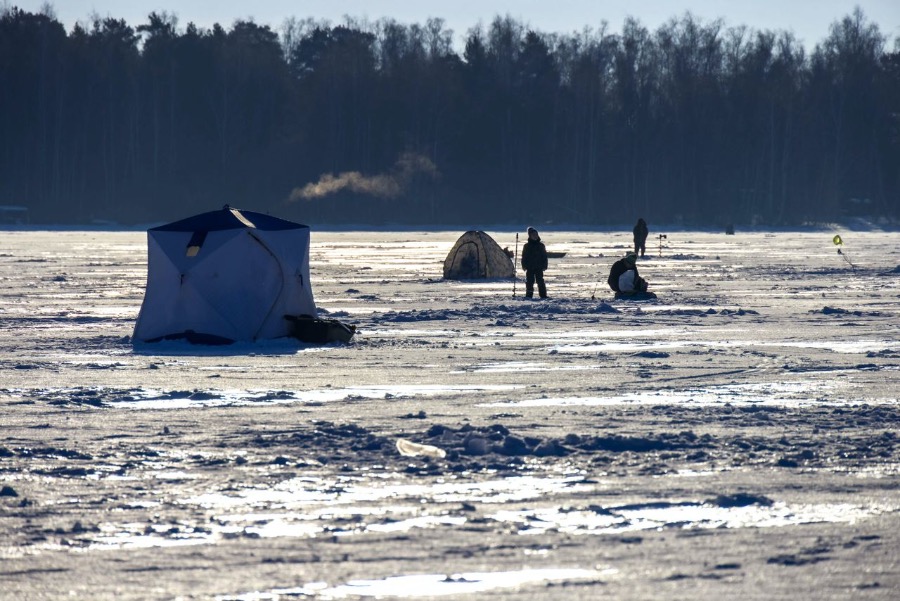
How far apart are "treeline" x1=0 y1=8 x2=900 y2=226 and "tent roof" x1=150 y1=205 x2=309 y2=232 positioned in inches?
2627

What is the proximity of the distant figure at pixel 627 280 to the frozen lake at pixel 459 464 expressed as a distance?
5145mm

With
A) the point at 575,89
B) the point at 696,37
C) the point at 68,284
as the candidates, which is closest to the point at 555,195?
the point at 575,89

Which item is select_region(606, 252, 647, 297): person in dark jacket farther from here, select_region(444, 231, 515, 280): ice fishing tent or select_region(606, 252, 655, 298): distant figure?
select_region(444, 231, 515, 280): ice fishing tent

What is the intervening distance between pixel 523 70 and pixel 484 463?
8430 centimetres

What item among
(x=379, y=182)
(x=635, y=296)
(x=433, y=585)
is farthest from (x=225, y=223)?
(x=379, y=182)

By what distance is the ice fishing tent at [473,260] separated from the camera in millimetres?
29906

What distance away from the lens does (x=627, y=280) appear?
23.2m

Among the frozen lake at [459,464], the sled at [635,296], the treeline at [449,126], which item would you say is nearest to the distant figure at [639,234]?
the sled at [635,296]

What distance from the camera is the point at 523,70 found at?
90.8 meters

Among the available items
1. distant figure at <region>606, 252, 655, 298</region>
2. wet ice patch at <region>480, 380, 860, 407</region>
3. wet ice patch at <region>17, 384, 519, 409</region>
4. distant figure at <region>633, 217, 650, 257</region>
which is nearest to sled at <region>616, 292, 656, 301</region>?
distant figure at <region>606, 252, 655, 298</region>

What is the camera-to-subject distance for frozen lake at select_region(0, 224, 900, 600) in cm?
575

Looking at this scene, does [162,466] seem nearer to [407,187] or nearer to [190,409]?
[190,409]

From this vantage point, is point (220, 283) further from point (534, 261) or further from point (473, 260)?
point (473, 260)

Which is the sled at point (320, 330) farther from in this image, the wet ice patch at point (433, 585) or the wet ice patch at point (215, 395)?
the wet ice patch at point (433, 585)
